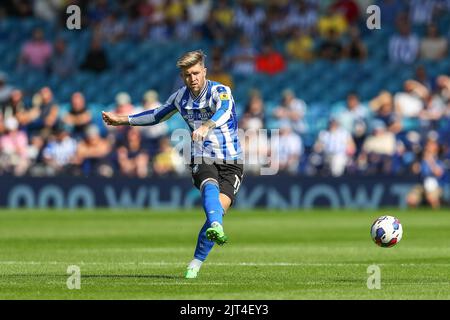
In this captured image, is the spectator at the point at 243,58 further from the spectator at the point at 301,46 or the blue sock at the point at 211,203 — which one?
the blue sock at the point at 211,203

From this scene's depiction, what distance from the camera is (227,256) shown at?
16.1 metres

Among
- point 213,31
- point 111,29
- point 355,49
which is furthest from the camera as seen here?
point 111,29

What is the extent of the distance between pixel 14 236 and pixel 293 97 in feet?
33.2

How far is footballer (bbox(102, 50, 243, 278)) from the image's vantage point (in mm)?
12117

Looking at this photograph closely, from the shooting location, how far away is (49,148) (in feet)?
88.6

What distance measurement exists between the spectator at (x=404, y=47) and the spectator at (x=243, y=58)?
11.5 feet

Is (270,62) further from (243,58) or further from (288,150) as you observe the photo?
(288,150)

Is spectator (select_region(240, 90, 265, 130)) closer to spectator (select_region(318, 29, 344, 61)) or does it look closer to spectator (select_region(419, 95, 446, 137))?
spectator (select_region(318, 29, 344, 61))

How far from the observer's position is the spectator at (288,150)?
26531 mm

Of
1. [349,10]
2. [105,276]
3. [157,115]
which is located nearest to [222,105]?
[157,115]

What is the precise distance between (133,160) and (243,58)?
14.3ft
